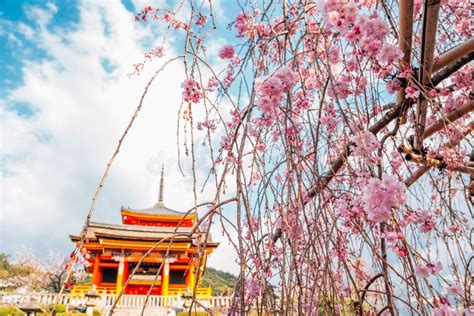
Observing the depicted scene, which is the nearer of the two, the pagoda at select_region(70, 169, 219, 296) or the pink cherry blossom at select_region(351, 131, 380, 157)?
the pink cherry blossom at select_region(351, 131, 380, 157)

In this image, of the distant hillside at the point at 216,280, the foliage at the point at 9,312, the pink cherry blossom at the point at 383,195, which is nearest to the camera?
the pink cherry blossom at the point at 383,195

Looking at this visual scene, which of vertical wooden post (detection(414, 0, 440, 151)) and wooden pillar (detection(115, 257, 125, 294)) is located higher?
wooden pillar (detection(115, 257, 125, 294))

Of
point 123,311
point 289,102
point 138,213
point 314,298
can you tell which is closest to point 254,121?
point 289,102

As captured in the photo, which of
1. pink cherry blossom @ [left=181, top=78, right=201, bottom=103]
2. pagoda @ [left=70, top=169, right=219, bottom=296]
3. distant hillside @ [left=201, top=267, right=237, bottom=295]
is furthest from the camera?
distant hillside @ [left=201, top=267, right=237, bottom=295]

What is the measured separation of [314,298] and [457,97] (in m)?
1.32

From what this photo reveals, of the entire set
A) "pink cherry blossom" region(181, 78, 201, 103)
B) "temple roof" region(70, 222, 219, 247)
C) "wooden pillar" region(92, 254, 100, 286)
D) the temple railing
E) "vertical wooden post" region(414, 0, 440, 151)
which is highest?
"temple roof" region(70, 222, 219, 247)

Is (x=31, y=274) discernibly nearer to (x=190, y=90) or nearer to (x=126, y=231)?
(x=126, y=231)

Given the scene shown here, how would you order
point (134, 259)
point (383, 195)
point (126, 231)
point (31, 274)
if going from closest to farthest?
1. point (383, 195)
2. point (134, 259)
3. point (126, 231)
4. point (31, 274)

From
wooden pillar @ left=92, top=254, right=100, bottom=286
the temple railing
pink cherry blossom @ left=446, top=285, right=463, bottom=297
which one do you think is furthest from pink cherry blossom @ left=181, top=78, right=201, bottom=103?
wooden pillar @ left=92, top=254, right=100, bottom=286

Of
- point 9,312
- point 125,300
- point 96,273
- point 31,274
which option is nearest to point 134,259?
point 96,273

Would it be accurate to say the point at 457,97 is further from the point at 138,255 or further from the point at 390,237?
the point at 138,255

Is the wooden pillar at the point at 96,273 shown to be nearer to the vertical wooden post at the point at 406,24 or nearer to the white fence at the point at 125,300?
the white fence at the point at 125,300

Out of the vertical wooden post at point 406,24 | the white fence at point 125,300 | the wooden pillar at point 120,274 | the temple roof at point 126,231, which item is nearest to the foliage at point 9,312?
the white fence at point 125,300

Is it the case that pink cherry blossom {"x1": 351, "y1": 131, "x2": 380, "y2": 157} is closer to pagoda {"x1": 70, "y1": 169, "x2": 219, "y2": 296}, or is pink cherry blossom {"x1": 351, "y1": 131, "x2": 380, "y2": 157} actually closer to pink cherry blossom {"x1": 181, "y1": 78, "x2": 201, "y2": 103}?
pink cherry blossom {"x1": 181, "y1": 78, "x2": 201, "y2": 103}
